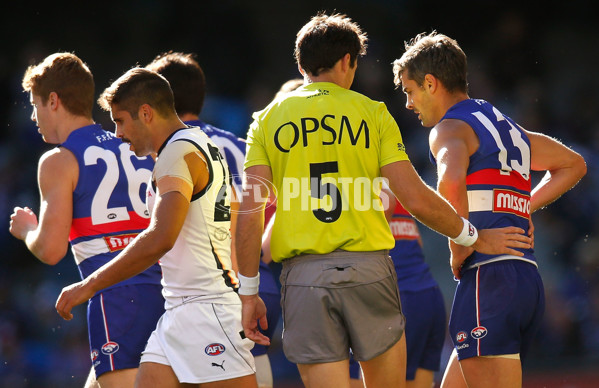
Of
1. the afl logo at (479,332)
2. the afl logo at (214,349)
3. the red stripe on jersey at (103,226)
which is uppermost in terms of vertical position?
the red stripe on jersey at (103,226)

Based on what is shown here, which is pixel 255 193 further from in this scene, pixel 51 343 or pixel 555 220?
pixel 555 220

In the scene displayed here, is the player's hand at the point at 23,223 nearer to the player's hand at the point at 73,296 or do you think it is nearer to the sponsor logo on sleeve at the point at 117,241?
the sponsor logo on sleeve at the point at 117,241

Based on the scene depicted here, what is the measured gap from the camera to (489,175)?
449cm

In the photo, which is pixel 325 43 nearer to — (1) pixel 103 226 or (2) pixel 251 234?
(2) pixel 251 234

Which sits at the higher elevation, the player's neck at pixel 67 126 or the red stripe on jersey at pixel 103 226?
the player's neck at pixel 67 126

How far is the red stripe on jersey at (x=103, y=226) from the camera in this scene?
16.6 feet

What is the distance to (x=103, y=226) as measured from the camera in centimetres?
507

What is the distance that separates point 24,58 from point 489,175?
9683 mm

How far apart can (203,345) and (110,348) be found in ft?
3.36

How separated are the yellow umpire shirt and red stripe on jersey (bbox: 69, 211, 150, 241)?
4.43 feet

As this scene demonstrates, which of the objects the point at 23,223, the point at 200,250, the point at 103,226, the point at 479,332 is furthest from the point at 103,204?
the point at 479,332

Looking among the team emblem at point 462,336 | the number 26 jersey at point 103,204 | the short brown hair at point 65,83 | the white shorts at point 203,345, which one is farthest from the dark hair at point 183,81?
the team emblem at point 462,336

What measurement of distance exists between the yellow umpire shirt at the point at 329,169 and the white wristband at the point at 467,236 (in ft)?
1.29

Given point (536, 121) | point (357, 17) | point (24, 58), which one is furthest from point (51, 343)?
point (536, 121)
